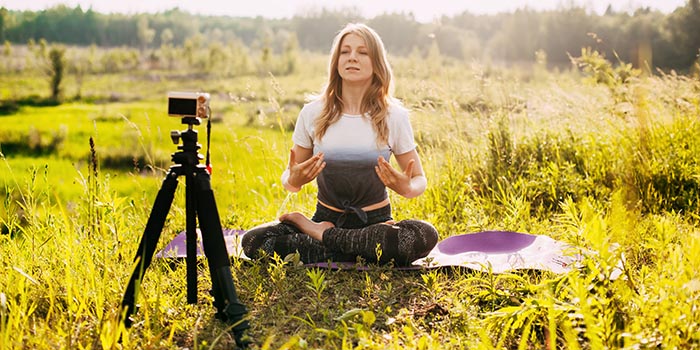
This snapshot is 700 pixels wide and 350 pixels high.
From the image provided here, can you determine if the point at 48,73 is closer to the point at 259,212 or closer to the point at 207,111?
the point at 259,212

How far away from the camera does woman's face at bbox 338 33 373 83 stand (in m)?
3.71

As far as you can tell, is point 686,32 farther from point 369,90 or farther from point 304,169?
point 304,169

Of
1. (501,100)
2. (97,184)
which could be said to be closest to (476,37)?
(501,100)

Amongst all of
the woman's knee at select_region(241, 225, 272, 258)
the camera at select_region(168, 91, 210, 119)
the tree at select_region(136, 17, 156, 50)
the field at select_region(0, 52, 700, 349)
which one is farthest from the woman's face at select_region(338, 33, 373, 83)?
the tree at select_region(136, 17, 156, 50)

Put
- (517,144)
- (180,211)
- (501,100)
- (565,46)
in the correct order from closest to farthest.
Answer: (180,211), (517,144), (501,100), (565,46)

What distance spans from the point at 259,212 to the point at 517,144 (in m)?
2.42

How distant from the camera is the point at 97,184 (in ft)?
11.6

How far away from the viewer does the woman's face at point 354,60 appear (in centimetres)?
371

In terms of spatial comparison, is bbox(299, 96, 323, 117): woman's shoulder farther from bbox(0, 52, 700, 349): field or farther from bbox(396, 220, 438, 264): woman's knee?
bbox(396, 220, 438, 264): woman's knee

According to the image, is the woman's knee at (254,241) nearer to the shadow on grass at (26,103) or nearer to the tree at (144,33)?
the shadow on grass at (26,103)

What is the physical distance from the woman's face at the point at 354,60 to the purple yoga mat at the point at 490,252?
1.11m

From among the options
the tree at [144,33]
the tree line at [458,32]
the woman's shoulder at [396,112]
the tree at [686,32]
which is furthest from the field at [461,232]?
the tree at [144,33]

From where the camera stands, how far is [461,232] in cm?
457

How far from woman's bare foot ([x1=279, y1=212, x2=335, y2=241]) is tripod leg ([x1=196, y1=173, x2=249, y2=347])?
122cm
